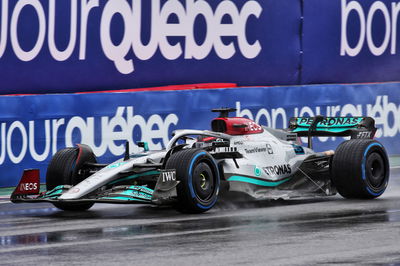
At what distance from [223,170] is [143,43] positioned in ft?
15.5

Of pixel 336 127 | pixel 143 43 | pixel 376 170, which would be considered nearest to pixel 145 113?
pixel 143 43

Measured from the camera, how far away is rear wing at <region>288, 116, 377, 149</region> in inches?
501

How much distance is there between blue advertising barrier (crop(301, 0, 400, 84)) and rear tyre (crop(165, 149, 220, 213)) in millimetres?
7396

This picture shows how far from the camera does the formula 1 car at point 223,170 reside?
34.1 ft

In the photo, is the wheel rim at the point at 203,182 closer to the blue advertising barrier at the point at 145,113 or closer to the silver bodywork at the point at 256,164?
the silver bodywork at the point at 256,164

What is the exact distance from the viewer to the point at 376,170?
12.2 meters

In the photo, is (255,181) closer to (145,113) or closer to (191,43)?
(145,113)

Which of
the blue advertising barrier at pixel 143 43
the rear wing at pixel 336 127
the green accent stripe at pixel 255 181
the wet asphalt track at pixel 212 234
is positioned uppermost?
the blue advertising barrier at pixel 143 43

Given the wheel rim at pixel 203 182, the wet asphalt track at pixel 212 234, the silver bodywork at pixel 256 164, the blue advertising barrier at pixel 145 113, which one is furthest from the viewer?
the blue advertising barrier at pixel 145 113

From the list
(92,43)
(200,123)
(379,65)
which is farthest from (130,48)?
(379,65)

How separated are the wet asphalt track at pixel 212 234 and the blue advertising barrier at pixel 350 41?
6.33 meters

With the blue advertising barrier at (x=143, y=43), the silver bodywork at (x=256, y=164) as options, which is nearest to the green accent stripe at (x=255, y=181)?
the silver bodywork at (x=256, y=164)

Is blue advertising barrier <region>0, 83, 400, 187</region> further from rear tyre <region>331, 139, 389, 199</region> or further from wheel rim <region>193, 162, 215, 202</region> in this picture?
rear tyre <region>331, 139, 389, 199</region>

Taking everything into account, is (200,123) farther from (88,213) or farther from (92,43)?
(88,213)
